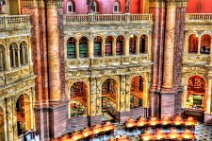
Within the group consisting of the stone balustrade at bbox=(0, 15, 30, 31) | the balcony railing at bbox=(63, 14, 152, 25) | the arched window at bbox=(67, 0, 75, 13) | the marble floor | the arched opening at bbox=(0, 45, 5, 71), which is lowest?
the marble floor

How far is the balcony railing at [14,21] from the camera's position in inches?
690

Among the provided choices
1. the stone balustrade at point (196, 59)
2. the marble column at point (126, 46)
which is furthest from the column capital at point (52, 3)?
the stone balustrade at point (196, 59)

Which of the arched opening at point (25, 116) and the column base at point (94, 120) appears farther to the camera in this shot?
the column base at point (94, 120)

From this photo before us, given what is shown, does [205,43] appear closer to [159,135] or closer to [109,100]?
[109,100]

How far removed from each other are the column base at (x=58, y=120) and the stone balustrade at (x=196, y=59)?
1067cm

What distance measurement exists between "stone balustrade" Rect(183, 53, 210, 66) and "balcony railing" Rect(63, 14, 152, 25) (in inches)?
175

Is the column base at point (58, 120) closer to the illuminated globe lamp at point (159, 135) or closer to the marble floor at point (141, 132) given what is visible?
the marble floor at point (141, 132)

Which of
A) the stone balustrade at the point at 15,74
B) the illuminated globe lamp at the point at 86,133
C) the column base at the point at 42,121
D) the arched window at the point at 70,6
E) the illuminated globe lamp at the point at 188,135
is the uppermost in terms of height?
the arched window at the point at 70,6

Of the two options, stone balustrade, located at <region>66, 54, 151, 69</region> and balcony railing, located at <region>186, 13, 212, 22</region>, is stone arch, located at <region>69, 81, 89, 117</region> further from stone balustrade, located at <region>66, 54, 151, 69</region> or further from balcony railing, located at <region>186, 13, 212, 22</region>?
balcony railing, located at <region>186, 13, 212, 22</region>

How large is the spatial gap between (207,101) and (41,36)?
1429 cm

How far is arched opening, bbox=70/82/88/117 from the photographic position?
25953 millimetres

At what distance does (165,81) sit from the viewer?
82.4ft

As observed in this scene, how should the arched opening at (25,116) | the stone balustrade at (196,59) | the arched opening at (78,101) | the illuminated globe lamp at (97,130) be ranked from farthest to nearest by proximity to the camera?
the arched opening at (78,101) → the stone balustrade at (196,59) → the illuminated globe lamp at (97,130) → the arched opening at (25,116)


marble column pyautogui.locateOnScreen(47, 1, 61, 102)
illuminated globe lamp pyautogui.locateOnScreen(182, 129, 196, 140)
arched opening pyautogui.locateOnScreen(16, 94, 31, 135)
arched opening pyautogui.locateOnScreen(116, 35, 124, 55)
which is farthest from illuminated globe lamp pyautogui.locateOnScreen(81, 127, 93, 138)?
arched opening pyautogui.locateOnScreen(116, 35, 124, 55)
